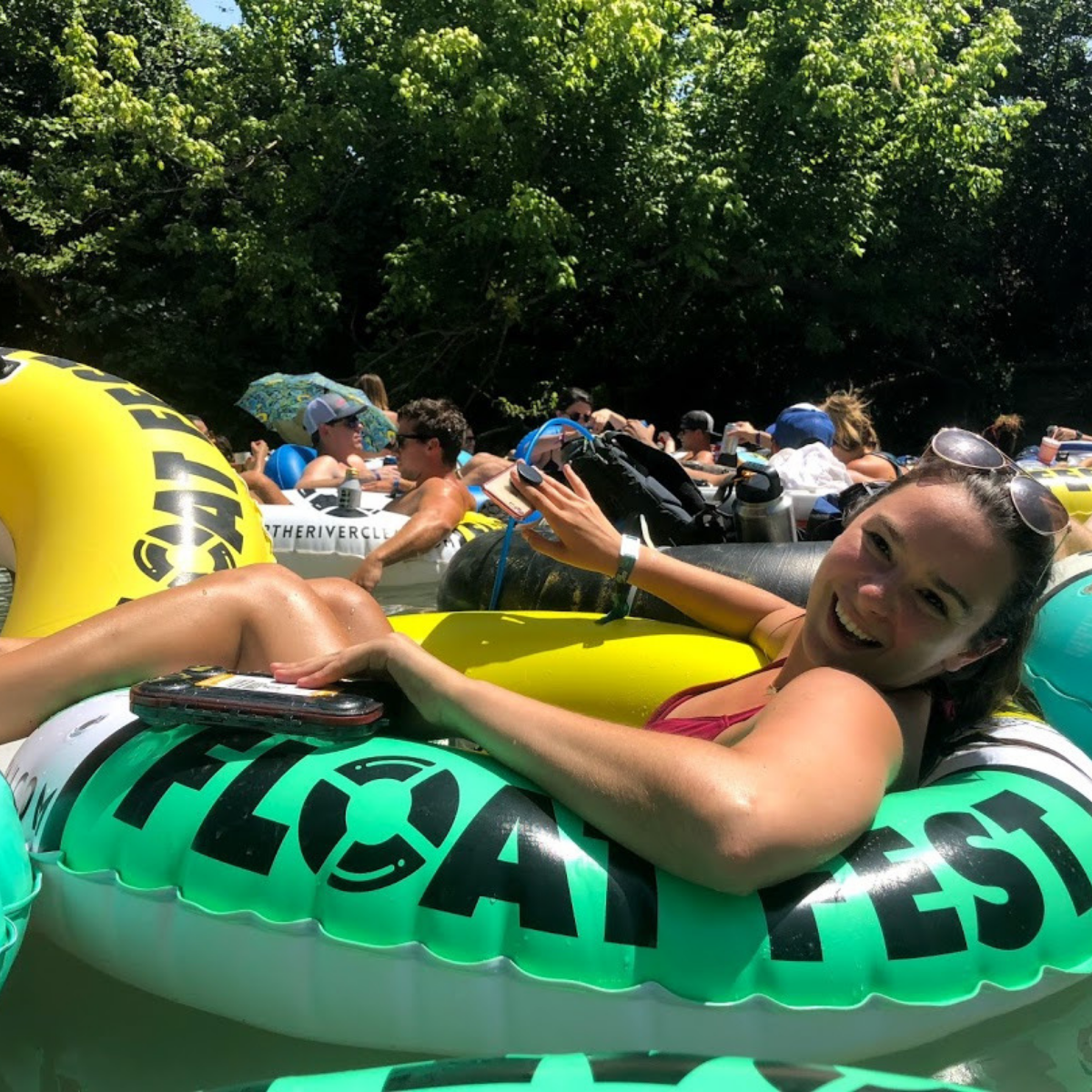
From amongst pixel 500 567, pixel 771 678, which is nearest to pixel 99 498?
pixel 500 567

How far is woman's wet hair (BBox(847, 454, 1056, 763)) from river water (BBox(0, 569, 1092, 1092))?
0.47m

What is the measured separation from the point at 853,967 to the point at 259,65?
512 inches

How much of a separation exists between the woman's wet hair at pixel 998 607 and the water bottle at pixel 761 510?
5.36 feet

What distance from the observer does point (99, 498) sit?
10.2ft

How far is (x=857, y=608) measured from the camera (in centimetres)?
165

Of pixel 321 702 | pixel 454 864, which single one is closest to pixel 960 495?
pixel 454 864

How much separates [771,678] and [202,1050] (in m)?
1.05

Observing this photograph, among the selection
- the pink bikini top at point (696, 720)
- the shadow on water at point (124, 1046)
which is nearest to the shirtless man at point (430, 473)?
the pink bikini top at point (696, 720)

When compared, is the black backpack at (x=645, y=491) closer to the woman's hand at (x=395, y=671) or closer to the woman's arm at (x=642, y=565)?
the woman's arm at (x=642, y=565)

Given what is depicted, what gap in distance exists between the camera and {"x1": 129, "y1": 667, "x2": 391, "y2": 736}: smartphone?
1698 mm

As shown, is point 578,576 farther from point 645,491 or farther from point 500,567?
point 645,491

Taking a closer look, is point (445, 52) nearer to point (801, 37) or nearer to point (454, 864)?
point (801, 37)

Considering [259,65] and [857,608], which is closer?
[857,608]

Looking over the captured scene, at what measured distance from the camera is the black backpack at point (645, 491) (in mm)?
3387
